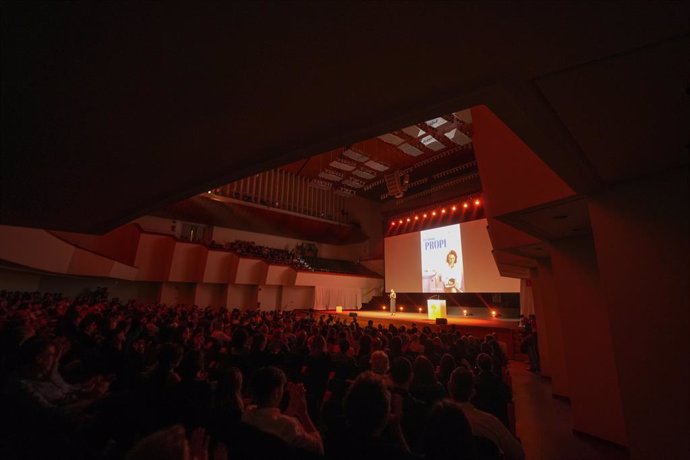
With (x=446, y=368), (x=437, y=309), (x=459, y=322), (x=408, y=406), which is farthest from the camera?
(x=437, y=309)

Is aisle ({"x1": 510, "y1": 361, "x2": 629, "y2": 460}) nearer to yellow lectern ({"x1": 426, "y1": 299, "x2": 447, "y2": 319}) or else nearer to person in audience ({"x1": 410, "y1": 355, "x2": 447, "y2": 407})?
person in audience ({"x1": 410, "y1": 355, "x2": 447, "y2": 407})

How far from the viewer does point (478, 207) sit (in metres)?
14.5

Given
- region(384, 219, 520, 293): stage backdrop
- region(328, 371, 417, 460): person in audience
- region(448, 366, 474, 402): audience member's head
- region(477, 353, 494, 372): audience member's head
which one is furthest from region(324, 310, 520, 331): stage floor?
region(328, 371, 417, 460): person in audience

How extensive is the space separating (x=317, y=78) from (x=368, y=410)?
1497mm

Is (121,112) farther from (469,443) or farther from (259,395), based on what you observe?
(469,443)

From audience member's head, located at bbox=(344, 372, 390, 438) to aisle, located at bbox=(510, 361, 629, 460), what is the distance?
321cm

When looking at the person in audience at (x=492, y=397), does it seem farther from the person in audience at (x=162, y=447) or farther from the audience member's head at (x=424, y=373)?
the person in audience at (x=162, y=447)

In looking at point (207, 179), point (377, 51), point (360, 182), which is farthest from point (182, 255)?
point (377, 51)

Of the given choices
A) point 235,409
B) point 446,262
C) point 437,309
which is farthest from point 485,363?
point 446,262

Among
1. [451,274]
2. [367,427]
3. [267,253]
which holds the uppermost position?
[267,253]

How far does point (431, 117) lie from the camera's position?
5.50 feet

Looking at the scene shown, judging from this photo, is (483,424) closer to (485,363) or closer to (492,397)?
(492,397)

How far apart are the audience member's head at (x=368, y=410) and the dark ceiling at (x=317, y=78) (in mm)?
1426

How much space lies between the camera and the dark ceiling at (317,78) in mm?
1023
